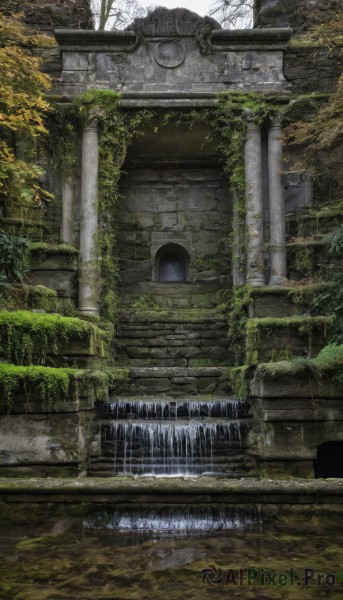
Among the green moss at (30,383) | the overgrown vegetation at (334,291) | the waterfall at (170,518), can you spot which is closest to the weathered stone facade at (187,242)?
the green moss at (30,383)

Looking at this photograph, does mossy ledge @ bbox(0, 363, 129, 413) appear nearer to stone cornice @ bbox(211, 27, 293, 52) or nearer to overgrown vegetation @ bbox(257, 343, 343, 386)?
overgrown vegetation @ bbox(257, 343, 343, 386)

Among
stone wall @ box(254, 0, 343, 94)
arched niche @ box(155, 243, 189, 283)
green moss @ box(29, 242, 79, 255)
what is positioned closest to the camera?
green moss @ box(29, 242, 79, 255)

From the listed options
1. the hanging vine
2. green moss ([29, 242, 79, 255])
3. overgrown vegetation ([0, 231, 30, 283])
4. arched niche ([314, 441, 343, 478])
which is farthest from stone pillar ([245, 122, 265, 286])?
overgrown vegetation ([0, 231, 30, 283])

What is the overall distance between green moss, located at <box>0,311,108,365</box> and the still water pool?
2480 mm

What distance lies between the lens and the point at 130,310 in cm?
1134

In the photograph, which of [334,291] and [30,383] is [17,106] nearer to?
[30,383]

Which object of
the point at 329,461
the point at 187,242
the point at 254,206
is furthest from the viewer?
the point at 187,242

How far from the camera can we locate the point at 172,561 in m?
3.79

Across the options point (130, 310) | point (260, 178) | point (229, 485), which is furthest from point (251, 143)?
point (229, 485)

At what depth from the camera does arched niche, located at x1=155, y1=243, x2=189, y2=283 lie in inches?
509

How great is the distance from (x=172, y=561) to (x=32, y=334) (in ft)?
12.1

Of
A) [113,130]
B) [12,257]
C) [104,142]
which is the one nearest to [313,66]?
[113,130]

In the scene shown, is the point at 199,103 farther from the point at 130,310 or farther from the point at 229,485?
the point at 229,485

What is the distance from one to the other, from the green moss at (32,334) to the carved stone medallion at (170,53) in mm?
5791
